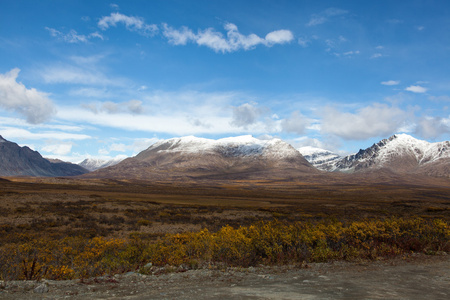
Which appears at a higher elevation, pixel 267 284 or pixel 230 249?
pixel 230 249

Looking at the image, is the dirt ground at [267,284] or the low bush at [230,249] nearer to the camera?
the dirt ground at [267,284]

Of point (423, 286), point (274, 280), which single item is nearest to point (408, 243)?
point (423, 286)

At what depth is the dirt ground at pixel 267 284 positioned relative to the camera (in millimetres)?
8281

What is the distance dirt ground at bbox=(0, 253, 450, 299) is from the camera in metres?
8.28

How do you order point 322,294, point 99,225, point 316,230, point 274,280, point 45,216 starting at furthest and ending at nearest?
1. point 45,216
2. point 99,225
3. point 316,230
4. point 274,280
5. point 322,294

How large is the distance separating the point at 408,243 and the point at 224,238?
9209 millimetres

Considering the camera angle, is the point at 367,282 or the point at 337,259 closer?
the point at 367,282

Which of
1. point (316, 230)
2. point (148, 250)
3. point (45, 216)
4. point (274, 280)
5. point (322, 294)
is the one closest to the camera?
point (322, 294)

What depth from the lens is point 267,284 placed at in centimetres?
955

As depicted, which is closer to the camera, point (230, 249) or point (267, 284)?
point (267, 284)

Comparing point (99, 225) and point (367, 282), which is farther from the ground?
point (367, 282)

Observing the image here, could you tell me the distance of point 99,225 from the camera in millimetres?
29625

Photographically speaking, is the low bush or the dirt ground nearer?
the dirt ground

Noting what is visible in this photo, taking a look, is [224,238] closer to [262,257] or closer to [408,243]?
[262,257]
